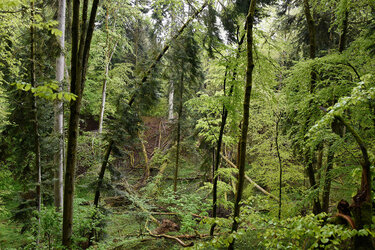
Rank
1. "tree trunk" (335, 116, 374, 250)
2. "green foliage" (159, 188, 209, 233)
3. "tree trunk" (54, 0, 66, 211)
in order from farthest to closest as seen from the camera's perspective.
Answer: "green foliage" (159, 188, 209, 233), "tree trunk" (54, 0, 66, 211), "tree trunk" (335, 116, 374, 250)

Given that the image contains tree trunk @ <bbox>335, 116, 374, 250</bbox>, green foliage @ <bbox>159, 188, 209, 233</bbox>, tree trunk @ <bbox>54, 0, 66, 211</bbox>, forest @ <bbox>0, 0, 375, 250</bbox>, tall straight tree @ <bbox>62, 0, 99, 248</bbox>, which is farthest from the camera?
green foliage @ <bbox>159, 188, 209, 233</bbox>

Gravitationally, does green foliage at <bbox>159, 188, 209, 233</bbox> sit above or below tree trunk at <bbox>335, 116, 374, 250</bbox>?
below

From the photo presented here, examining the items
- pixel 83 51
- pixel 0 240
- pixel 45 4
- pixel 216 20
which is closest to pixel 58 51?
pixel 45 4

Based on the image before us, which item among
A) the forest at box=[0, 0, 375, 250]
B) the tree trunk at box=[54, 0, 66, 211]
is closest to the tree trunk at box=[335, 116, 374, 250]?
the forest at box=[0, 0, 375, 250]

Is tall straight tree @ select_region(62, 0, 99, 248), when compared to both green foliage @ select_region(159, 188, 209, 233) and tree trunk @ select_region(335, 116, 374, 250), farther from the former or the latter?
green foliage @ select_region(159, 188, 209, 233)

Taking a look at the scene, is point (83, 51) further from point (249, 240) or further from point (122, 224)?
point (122, 224)

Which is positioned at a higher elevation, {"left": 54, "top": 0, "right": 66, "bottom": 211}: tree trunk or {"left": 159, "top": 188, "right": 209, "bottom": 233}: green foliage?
{"left": 54, "top": 0, "right": 66, "bottom": 211}: tree trunk

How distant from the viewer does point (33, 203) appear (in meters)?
7.89

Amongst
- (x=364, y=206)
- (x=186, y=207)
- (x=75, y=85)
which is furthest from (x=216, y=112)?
(x=364, y=206)

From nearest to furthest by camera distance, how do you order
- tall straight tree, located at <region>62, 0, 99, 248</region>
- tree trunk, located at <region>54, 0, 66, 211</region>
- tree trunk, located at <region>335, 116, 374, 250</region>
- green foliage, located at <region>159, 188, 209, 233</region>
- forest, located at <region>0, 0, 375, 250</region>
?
tree trunk, located at <region>335, 116, 374, 250</region> → forest, located at <region>0, 0, 375, 250</region> → tall straight tree, located at <region>62, 0, 99, 248</region> → tree trunk, located at <region>54, 0, 66, 211</region> → green foliage, located at <region>159, 188, 209, 233</region>

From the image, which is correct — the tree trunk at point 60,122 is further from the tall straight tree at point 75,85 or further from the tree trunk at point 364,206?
the tree trunk at point 364,206

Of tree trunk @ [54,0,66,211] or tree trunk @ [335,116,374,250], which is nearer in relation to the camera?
tree trunk @ [335,116,374,250]

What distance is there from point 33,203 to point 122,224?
3.68 m

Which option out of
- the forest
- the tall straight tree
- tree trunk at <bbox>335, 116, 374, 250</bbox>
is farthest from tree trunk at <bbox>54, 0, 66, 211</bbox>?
tree trunk at <bbox>335, 116, 374, 250</bbox>
